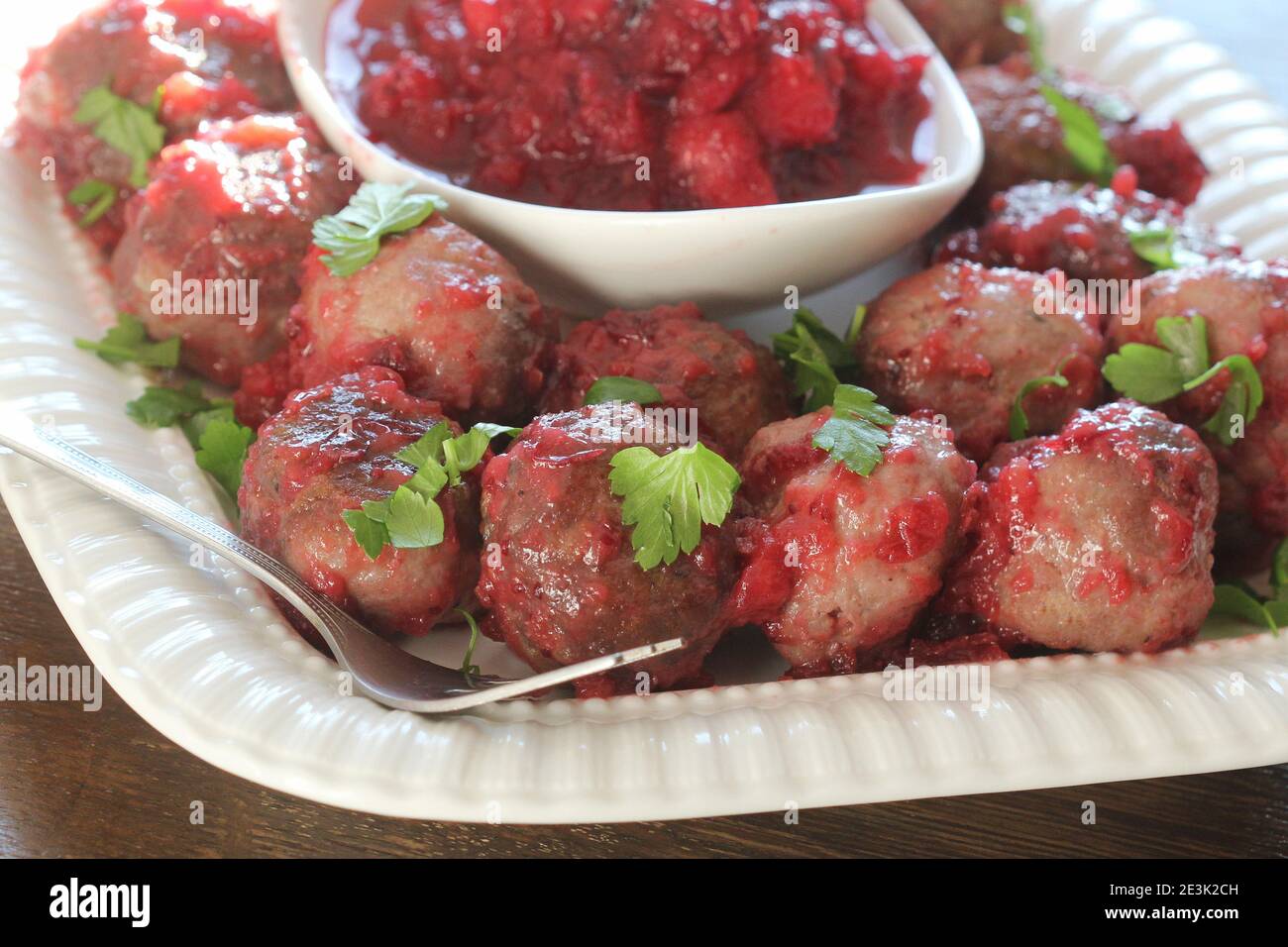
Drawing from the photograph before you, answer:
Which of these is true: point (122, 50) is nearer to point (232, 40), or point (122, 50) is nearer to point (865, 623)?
point (232, 40)

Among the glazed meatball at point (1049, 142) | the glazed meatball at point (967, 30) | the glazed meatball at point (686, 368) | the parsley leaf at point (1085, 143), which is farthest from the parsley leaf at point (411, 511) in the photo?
the glazed meatball at point (967, 30)

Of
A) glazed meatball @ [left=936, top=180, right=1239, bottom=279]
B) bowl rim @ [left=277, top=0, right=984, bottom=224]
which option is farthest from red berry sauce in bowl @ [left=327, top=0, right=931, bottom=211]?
glazed meatball @ [left=936, top=180, right=1239, bottom=279]

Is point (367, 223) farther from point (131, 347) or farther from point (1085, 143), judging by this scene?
point (1085, 143)

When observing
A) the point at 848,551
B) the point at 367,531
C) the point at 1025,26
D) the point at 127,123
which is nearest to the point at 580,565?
the point at 367,531

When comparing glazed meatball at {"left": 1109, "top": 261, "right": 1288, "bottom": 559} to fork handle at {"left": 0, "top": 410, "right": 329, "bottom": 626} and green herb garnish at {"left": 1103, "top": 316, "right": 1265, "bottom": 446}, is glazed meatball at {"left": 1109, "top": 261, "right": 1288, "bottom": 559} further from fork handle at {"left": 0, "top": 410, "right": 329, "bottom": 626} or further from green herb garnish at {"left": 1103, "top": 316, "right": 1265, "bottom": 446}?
fork handle at {"left": 0, "top": 410, "right": 329, "bottom": 626}

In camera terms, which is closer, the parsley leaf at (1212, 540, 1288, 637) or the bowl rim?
the parsley leaf at (1212, 540, 1288, 637)
